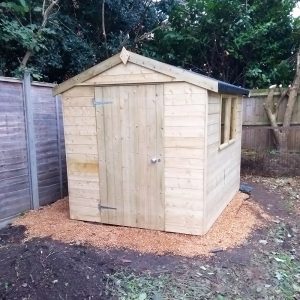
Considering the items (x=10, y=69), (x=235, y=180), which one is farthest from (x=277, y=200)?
(x=10, y=69)

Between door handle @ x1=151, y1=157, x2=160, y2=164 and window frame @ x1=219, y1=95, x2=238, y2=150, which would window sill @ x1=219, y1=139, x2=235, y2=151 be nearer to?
window frame @ x1=219, y1=95, x2=238, y2=150

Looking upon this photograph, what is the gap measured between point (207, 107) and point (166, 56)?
16.9ft

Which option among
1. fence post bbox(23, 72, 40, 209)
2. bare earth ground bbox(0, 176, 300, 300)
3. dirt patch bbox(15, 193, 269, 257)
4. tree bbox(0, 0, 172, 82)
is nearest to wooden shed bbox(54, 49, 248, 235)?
dirt patch bbox(15, 193, 269, 257)

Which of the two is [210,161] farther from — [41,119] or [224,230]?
[41,119]

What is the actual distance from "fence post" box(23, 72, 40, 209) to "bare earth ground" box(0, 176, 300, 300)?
0.35 meters

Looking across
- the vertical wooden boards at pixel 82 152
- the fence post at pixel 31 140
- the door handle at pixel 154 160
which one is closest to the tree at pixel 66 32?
the fence post at pixel 31 140

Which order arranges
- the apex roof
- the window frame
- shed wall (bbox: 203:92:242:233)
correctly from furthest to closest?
the window frame < shed wall (bbox: 203:92:242:233) < the apex roof

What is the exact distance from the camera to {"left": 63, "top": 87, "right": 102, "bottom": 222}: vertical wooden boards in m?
4.43

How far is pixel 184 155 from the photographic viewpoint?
402 centimetres

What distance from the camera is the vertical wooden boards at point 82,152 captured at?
443cm

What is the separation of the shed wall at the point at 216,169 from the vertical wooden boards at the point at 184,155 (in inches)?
6.2

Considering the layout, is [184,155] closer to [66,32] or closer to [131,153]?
[131,153]

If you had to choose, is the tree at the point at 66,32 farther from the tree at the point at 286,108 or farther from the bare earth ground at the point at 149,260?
the tree at the point at 286,108

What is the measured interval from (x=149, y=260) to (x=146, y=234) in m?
0.68
